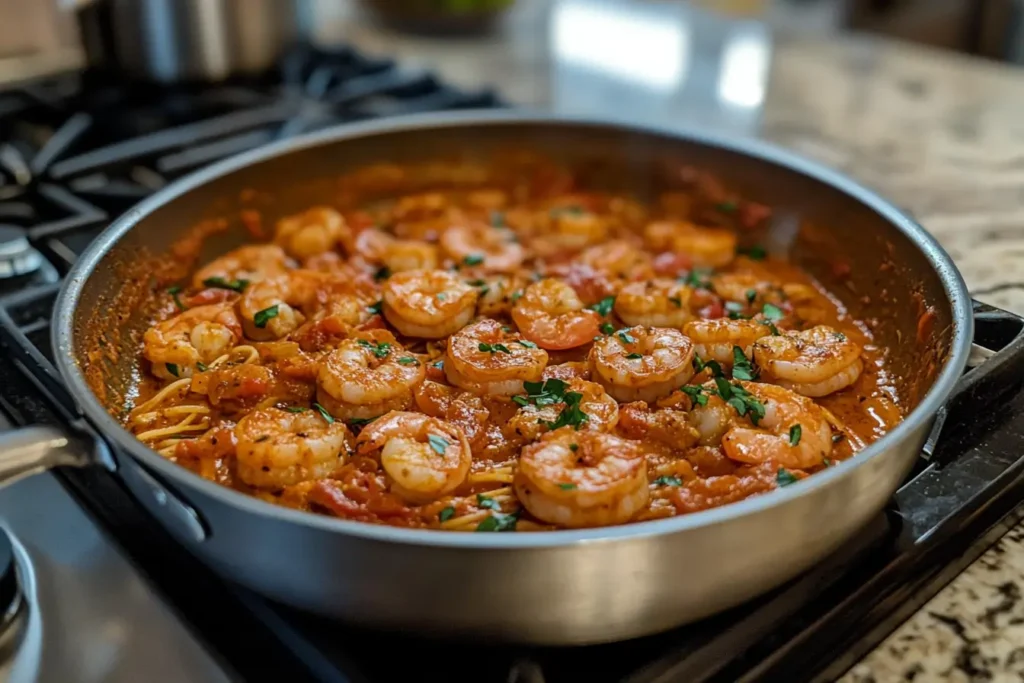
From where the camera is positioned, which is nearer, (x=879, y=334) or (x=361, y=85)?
(x=879, y=334)

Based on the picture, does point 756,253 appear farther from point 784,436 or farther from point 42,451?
point 42,451

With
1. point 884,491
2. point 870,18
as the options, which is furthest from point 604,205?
point 870,18

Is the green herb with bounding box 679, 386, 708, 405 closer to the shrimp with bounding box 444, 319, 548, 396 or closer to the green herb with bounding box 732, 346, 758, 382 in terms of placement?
the green herb with bounding box 732, 346, 758, 382

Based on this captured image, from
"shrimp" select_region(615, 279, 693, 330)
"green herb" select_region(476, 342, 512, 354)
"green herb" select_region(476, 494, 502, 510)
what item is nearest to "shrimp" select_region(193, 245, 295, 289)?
"green herb" select_region(476, 342, 512, 354)

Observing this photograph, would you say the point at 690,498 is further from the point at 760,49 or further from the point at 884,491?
the point at 760,49

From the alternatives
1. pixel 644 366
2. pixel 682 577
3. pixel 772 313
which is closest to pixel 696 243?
pixel 772 313

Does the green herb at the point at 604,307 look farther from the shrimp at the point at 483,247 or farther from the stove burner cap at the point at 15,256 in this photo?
the stove burner cap at the point at 15,256

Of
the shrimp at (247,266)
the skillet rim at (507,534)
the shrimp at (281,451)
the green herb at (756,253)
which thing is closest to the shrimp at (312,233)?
the shrimp at (247,266)
